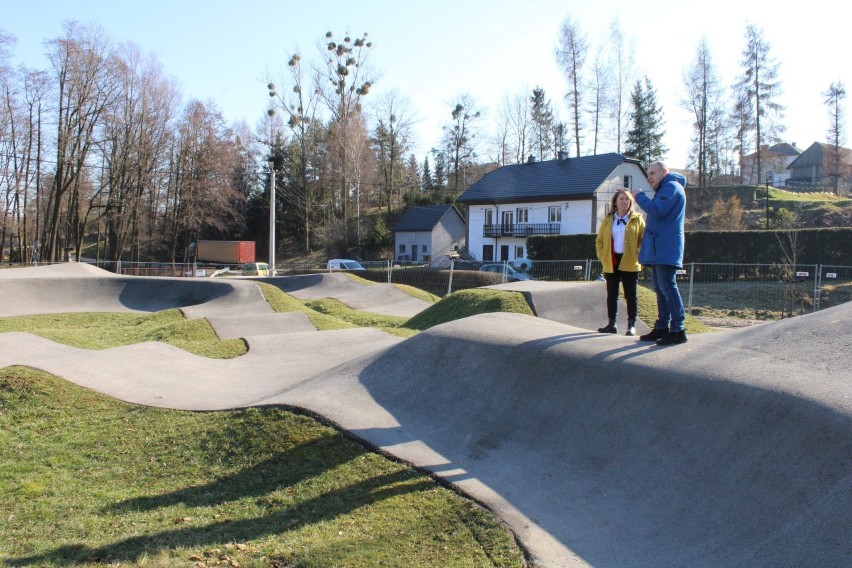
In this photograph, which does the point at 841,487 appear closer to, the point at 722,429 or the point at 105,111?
the point at 722,429

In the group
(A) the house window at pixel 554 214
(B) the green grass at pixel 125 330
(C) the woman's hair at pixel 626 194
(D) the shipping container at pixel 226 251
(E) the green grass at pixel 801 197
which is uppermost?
(E) the green grass at pixel 801 197

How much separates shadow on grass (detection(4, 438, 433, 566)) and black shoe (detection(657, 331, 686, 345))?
287cm

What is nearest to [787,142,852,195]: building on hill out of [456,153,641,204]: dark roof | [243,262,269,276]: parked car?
[456,153,641,204]: dark roof

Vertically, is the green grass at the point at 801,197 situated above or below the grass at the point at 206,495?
above

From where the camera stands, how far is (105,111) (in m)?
41.3

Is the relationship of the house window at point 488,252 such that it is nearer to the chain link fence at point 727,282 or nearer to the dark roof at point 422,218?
the dark roof at point 422,218

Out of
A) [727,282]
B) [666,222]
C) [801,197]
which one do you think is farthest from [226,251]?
[666,222]

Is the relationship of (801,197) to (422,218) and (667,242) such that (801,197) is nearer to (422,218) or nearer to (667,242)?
(422,218)

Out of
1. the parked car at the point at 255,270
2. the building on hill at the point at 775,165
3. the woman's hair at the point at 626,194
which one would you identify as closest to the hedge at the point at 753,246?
the parked car at the point at 255,270

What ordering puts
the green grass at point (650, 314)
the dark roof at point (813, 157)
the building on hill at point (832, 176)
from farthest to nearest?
the dark roof at point (813, 157)
the building on hill at point (832, 176)
the green grass at point (650, 314)

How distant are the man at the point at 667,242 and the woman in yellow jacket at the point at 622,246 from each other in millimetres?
790

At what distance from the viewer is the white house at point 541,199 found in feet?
142

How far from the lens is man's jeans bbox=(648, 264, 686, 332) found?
6.31m

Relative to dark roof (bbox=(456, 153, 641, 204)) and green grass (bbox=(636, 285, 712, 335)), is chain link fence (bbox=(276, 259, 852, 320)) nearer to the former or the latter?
green grass (bbox=(636, 285, 712, 335))
